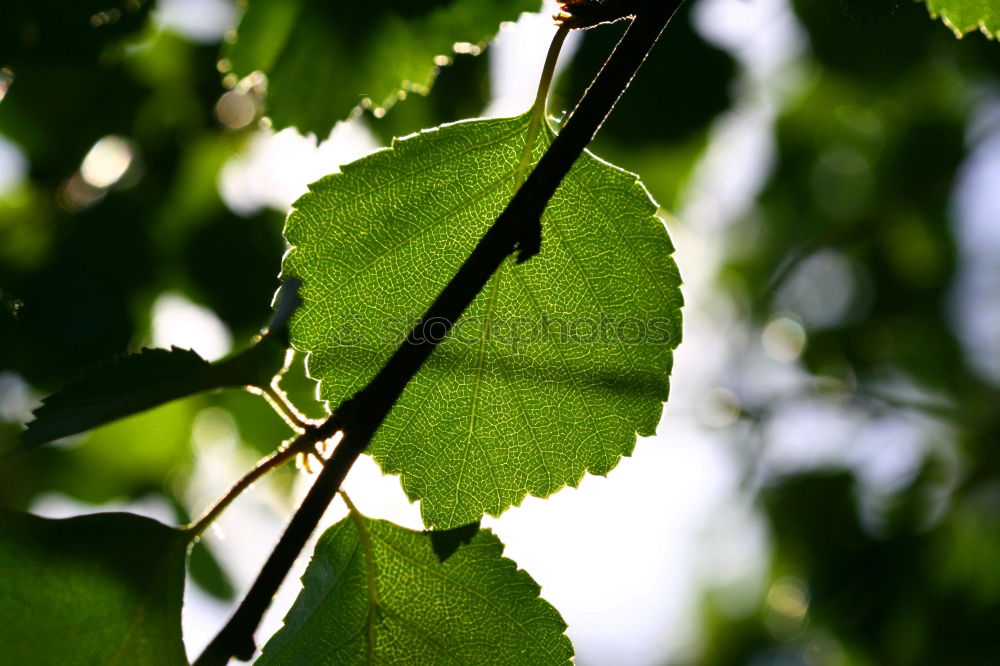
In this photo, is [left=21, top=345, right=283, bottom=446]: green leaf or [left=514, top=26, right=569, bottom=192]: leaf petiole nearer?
[left=21, top=345, right=283, bottom=446]: green leaf

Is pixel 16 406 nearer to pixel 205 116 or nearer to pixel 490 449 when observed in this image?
pixel 205 116

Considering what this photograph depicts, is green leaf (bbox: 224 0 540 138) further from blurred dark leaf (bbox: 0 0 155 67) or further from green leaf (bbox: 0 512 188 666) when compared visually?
green leaf (bbox: 0 512 188 666)

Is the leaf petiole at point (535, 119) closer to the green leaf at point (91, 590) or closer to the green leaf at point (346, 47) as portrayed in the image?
the green leaf at point (346, 47)

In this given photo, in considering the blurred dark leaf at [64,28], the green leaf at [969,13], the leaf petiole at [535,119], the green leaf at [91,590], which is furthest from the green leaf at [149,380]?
the blurred dark leaf at [64,28]

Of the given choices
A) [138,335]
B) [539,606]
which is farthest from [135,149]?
[539,606]

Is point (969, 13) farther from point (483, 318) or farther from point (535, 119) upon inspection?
point (483, 318)

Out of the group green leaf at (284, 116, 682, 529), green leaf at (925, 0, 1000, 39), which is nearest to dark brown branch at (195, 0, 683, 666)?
green leaf at (284, 116, 682, 529)
